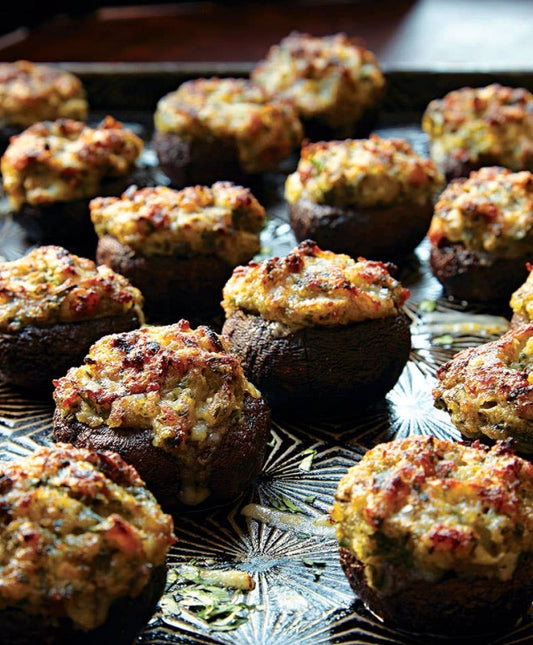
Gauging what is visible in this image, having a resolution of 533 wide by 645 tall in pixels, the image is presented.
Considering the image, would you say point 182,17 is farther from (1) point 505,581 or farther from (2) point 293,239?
(1) point 505,581

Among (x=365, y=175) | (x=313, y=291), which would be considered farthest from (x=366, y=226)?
(x=313, y=291)

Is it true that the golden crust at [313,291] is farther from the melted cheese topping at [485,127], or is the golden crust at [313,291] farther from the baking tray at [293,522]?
the melted cheese topping at [485,127]

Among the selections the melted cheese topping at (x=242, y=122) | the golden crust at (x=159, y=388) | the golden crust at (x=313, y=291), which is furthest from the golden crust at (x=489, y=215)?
the golden crust at (x=159, y=388)

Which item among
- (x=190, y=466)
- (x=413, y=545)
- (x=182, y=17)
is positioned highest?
(x=413, y=545)

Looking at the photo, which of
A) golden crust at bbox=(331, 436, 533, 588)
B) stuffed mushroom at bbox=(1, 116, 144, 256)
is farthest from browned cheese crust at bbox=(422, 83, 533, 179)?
golden crust at bbox=(331, 436, 533, 588)

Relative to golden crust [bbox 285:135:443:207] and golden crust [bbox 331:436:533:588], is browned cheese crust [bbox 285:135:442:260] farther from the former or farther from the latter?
golden crust [bbox 331:436:533:588]

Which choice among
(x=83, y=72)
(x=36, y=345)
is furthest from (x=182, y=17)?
(x=36, y=345)
